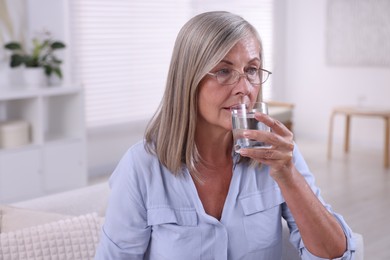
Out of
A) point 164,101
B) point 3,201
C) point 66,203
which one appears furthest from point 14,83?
point 164,101

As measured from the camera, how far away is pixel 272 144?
3.96 feet

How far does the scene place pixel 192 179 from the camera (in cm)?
149

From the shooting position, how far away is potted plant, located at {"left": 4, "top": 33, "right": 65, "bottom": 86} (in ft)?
14.7

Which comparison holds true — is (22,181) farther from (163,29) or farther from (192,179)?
(192,179)

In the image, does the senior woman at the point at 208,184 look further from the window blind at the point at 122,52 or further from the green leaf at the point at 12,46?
the window blind at the point at 122,52

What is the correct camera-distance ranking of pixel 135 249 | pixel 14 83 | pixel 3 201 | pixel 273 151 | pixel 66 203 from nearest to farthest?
1. pixel 273 151
2. pixel 135 249
3. pixel 66 203
4. pixel 3 201
5. pixel 14 83

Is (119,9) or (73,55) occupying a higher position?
(119,9)

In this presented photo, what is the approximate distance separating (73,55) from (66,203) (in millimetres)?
3317

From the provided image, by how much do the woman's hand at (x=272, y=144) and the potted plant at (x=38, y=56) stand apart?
3.53m

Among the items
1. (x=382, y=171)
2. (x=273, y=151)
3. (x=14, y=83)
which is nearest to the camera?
(x=273, y=151)

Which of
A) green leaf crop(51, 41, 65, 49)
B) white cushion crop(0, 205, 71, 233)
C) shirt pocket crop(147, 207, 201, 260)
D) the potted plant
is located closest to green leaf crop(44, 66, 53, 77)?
the potted plant

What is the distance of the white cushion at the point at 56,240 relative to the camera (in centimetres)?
160

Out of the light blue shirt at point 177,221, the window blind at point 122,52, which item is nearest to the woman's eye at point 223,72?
the light blue shirt at point 177,221

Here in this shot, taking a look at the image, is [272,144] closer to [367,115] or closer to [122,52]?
[122,52]
